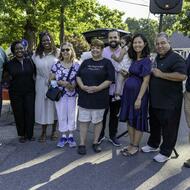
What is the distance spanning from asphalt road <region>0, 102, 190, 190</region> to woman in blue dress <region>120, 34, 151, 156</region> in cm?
60

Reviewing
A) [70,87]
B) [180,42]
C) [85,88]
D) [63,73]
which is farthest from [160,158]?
[180,42]

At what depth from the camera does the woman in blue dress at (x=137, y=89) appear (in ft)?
18.5

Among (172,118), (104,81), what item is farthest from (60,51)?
(172,118)

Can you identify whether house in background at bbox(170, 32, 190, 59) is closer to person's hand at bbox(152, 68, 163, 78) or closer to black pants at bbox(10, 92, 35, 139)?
black pants at bbox(10, 92, 35, 139)

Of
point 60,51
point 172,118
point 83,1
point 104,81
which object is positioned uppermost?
point 83,1

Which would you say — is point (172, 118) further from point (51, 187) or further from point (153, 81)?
point (51, 187)

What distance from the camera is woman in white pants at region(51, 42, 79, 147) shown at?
6.17m

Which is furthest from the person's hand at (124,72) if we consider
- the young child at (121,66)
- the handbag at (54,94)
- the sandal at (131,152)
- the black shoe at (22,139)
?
the black shoe at (22,139)

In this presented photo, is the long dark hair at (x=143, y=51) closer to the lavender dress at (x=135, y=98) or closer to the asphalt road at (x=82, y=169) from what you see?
the lavender dress at (x=135, y=98)

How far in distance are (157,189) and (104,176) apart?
759mm

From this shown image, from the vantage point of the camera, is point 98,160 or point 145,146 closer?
point 98,160

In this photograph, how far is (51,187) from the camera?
4684mm

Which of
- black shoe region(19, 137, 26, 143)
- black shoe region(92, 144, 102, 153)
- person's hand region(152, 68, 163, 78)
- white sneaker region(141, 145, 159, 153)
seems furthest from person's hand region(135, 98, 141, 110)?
black shoe region(19, 137, 26, 143)

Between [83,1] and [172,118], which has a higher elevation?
[83,1]
